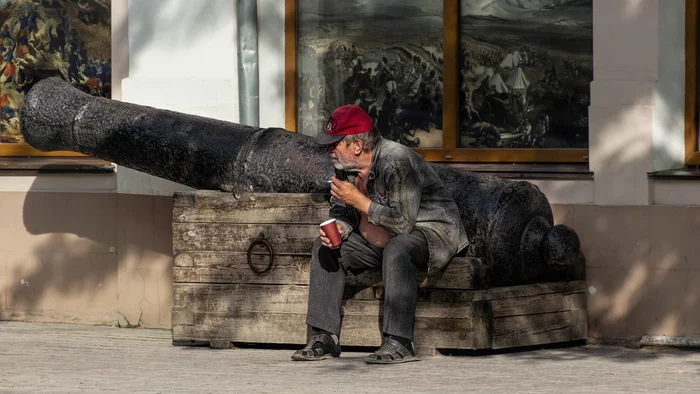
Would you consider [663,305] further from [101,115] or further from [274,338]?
[101,115]

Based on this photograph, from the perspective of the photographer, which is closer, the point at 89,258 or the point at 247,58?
the point at 247,58

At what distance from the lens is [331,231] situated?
7262mm

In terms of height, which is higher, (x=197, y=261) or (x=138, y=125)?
(x=138, y=125)

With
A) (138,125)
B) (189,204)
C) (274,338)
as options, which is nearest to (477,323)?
(274,338)

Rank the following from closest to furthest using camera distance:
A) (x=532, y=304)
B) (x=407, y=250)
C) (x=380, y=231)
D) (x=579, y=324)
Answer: (x=407, y=250)
(x=380, y=231)
(x=532, y=304)
(x=579, y=324)

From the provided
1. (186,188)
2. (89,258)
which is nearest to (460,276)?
(186,188)

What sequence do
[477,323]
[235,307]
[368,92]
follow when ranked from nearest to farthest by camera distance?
[477,323]
[235,307]
[368,92]

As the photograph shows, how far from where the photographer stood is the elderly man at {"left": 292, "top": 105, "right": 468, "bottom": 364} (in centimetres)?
737

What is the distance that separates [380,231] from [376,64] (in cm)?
202

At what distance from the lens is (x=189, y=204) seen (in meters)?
8.18

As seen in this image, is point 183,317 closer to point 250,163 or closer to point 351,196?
point 250,163

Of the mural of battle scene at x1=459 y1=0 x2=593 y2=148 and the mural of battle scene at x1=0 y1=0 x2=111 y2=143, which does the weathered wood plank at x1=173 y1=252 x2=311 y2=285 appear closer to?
the mural of battle scene at x1=459 y1=0 x2=593 y2=148

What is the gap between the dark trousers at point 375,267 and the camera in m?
7.38

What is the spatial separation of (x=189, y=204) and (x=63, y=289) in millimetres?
1927
